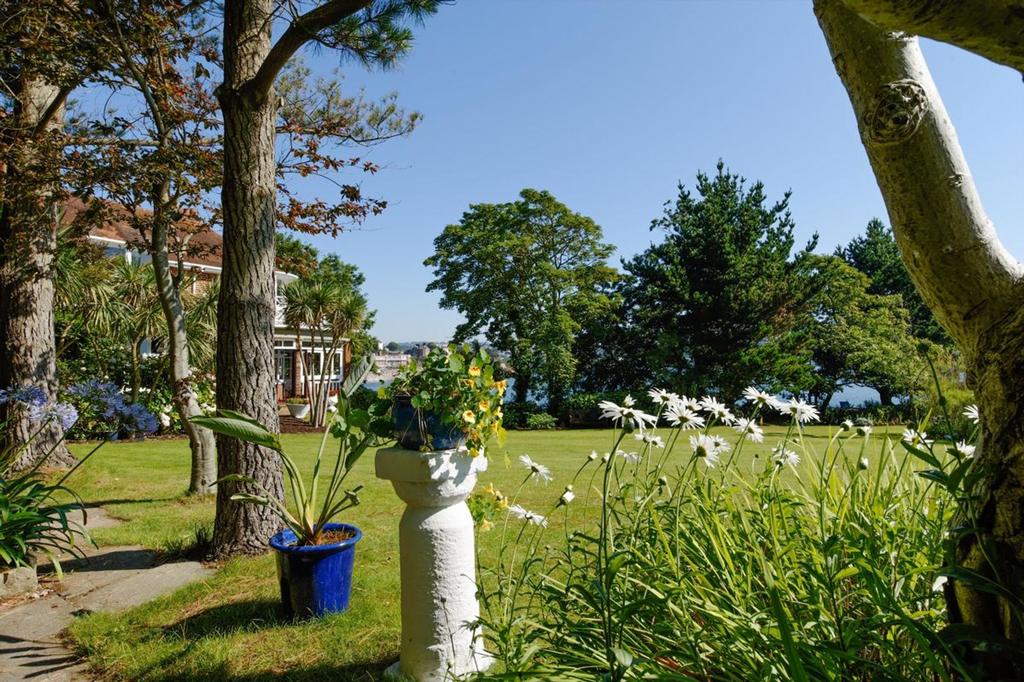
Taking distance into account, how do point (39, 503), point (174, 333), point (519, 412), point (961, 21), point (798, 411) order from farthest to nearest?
1. point (519, 412)
2. point (174, 333)
3. point (39, 503)
4. point (798, 411)
5. point (961, 21)

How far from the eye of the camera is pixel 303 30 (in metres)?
4.13

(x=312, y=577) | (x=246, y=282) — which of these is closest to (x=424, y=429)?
(x=312, y=577)

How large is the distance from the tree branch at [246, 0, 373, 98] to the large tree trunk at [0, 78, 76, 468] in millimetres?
4294

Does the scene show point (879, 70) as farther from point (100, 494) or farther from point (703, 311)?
point (703, 311)

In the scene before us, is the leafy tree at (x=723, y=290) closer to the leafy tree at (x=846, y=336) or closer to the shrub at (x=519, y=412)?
the leafy tree at (x=846, y=336)

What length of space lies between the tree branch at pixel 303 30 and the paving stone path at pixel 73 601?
3.48 meters

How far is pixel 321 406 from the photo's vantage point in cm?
1716

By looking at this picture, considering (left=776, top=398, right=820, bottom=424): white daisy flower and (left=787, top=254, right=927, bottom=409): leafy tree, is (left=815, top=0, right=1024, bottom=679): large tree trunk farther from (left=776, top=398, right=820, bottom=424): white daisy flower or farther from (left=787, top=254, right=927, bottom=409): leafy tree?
(left=787, top=254, right=927, bottom=409): leafy tree

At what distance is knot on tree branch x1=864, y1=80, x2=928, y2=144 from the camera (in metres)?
1.25

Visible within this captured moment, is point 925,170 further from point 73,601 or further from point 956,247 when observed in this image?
point 73,601

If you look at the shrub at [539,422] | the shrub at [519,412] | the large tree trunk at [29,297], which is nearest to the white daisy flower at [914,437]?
the large tree trunk at [29,297]

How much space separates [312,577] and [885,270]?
134 ft

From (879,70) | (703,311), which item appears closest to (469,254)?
(703,311)

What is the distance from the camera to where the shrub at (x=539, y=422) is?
1956 centimetres
